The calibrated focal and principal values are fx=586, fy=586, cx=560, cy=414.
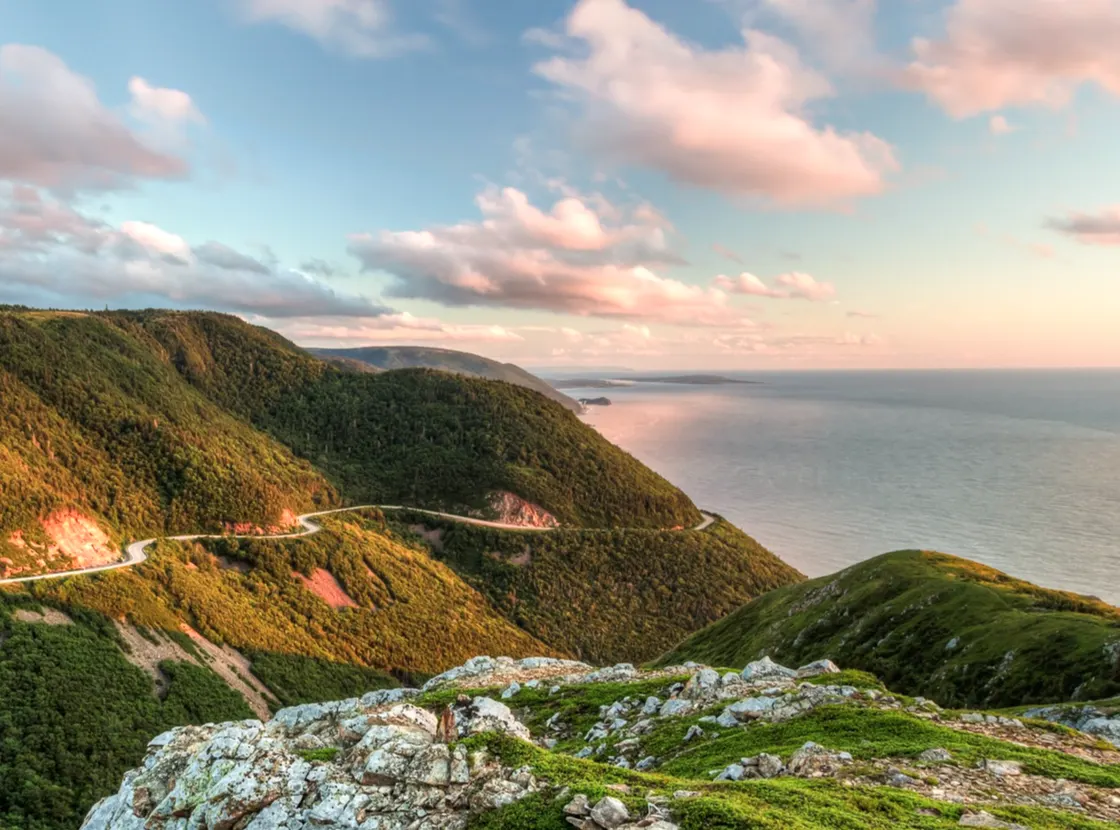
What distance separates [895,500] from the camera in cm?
15912

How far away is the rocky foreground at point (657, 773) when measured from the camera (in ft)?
34.0

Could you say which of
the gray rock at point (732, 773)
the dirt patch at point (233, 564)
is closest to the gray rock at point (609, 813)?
the gray rock at point (732, 773)

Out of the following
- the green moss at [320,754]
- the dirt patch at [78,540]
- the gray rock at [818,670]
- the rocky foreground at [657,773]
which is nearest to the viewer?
the rocky foreground at [657,773]

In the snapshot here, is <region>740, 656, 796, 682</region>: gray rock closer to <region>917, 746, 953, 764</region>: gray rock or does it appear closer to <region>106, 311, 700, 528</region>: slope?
<region>917, 746, 953, 764</region>: gray rock

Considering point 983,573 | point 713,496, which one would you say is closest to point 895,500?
point 713,496

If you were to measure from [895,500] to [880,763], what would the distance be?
168 m

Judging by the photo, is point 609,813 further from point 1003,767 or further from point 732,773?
point 1003,767

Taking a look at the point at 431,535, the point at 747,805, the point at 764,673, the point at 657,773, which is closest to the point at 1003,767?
the point at 657,773

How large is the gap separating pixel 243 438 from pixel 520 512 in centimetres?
6101

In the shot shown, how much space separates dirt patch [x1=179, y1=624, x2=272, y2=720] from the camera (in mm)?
55938

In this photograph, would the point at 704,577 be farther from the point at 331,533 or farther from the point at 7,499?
the point at 7,499

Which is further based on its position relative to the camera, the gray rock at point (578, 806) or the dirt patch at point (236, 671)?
the dirt patch at point (236, 671)

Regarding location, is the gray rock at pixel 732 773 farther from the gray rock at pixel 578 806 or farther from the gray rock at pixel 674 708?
the gray rock at pixel 674 708

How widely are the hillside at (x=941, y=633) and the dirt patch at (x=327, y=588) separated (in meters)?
46.4
